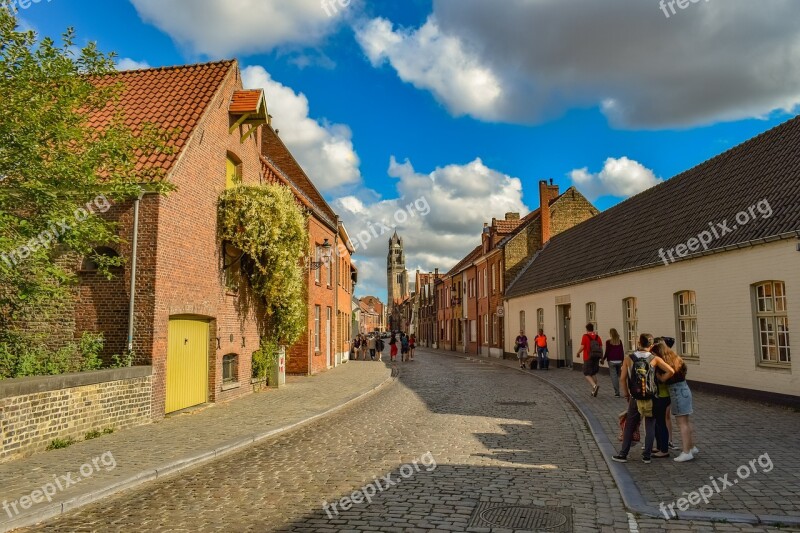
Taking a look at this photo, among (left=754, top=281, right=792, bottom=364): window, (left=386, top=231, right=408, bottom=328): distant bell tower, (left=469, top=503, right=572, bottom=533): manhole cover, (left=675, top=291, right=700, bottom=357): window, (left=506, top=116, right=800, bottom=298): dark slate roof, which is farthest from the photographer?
(left=386, top=231, right=408, bottom=328): distant bell tower

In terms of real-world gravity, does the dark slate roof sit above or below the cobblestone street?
above

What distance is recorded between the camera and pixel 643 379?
772 centimetres

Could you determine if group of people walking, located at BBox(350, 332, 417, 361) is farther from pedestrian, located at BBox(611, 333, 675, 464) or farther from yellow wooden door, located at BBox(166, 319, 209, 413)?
pedestrian, located at BBox(611, 333, 675, 464)

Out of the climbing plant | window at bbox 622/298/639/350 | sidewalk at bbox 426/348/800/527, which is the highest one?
the climbing plant

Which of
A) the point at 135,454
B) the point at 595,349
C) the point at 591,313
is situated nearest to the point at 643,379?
the point at 135,454

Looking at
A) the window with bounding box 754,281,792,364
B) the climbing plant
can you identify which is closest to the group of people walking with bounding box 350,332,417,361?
the climbing plant

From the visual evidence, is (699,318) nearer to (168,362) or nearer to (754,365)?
(754,365)

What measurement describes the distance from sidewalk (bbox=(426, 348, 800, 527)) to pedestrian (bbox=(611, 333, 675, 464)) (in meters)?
0.22

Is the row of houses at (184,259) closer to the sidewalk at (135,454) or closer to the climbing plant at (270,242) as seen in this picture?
the climbing plant at (270,242)

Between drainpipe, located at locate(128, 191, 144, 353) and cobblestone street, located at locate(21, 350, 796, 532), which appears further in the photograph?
drainpipe, located at locate(128, 191, 144, 353)

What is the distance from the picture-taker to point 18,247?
8.12 m

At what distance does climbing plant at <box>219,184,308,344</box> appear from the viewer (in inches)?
564

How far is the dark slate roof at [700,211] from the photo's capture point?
13258mm

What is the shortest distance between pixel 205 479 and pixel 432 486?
2.85m
